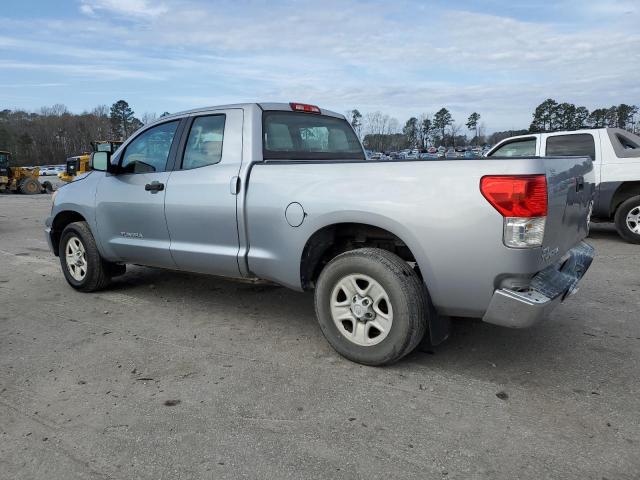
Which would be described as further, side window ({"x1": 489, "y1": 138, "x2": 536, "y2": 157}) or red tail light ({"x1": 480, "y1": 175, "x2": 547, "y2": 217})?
side window ({"x1": 489, "y1": 138, "x2": 536, "y2": 157})

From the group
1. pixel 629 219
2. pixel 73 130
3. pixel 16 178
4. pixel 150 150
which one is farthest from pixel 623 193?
pixel 73 130

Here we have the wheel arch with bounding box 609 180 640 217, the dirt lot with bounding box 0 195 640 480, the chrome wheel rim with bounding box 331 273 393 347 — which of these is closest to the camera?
the dirt lot with bounding box 0 195 640 480

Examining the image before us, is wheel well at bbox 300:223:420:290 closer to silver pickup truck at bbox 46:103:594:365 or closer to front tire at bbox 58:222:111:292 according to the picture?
silver pickup truck at bbox 46:103:594:365

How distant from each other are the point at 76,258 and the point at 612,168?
7996 mm

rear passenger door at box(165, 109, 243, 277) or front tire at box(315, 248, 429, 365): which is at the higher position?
rear passenger door at box(165, 109, 243, 277)

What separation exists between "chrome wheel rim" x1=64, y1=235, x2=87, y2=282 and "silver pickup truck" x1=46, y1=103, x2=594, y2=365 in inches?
14.5

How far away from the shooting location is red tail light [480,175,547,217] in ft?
9.50

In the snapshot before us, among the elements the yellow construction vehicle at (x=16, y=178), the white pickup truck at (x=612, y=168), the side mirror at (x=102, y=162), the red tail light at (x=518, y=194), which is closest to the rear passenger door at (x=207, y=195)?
the side mirror at (x=102, y=162)

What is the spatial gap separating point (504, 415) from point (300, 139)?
2.88m

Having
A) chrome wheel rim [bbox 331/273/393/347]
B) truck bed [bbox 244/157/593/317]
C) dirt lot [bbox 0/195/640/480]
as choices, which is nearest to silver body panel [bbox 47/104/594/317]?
truck bed [bbox 244/157/593/317]

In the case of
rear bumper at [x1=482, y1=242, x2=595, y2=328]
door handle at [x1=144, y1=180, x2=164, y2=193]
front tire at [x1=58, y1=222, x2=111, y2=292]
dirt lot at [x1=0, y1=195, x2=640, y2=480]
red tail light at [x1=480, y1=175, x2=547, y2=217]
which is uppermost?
red tail light at [x1=480, y1=175, x2=547, y2=217]

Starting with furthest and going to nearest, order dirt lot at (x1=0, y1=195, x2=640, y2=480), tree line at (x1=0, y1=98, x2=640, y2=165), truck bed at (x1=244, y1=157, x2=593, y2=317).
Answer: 1. tree line at (x1=0, y1=98, x2=640, y2=165)
2. truck bed at (x1=244, y1=157, x2=593, y2=317)
3. dirt lot at (x1=0, y1=195, x2=640, y2=480)

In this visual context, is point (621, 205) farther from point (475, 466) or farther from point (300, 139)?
point (475, 466)

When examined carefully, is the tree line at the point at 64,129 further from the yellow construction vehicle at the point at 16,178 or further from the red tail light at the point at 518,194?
the red tail light at the point at 518,194
